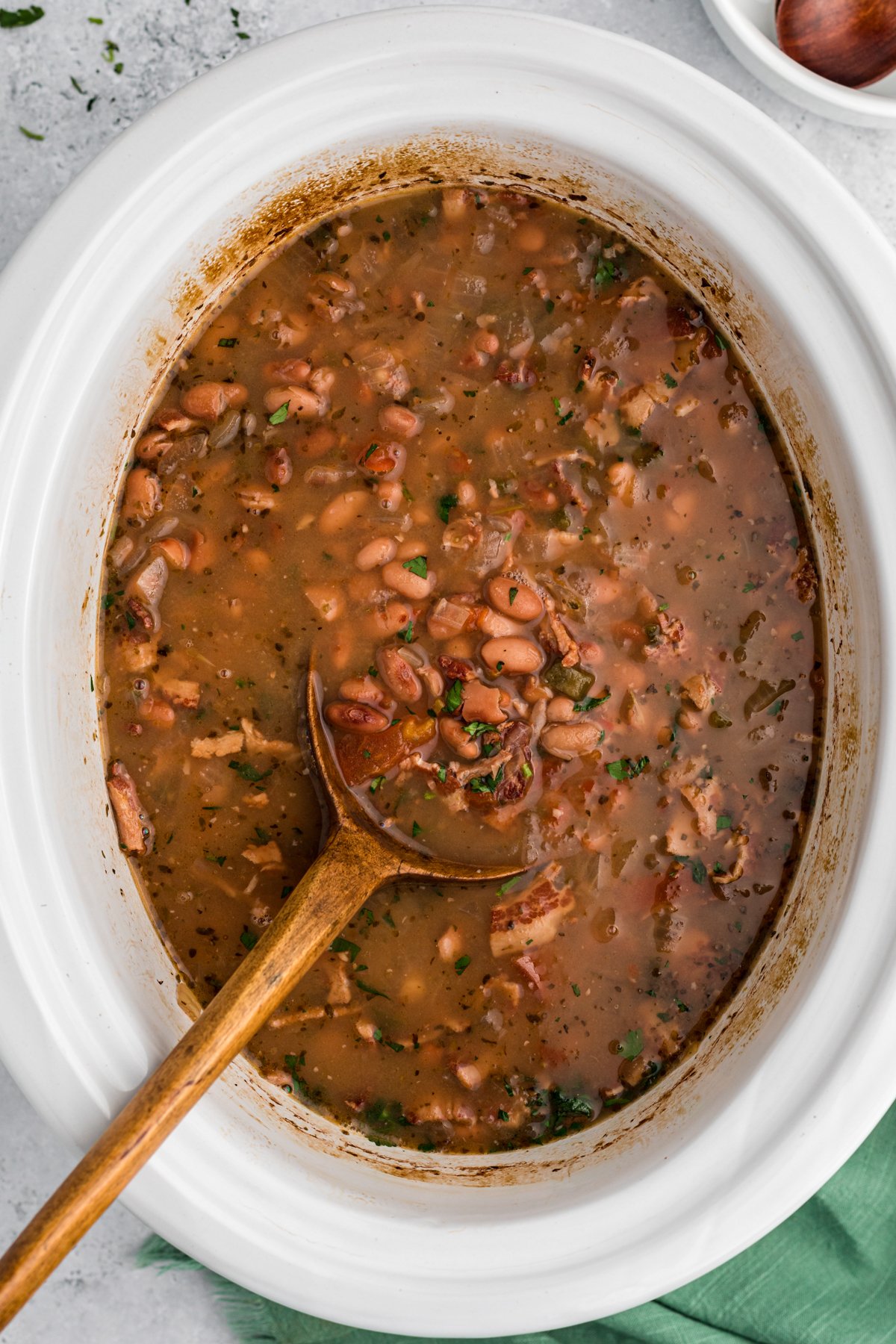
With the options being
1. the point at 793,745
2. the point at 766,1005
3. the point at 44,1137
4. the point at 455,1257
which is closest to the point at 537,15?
the point at 793,745

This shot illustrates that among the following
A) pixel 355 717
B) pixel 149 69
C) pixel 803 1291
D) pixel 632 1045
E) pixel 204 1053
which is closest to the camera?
pixel 204 1053

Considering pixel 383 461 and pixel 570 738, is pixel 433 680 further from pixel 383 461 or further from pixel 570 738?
pixel 383 461

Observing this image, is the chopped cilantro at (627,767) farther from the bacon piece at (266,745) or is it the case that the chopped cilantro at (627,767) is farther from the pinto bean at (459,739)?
the bacon piece at (266,745)

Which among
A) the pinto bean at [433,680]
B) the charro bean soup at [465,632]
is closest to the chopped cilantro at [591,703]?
the charro bean soup at [465,632]

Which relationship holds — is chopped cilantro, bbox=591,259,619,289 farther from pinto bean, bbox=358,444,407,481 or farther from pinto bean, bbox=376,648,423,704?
pinto bean, bbox=376,648,423,704

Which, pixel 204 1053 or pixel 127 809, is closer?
pixel 204 1053

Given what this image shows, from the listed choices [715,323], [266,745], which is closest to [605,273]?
[715,323]

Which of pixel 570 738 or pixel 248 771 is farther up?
pixel 570 738

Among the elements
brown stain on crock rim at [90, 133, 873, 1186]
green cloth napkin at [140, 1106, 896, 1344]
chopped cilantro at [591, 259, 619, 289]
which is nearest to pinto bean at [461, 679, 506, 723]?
brown stain on crock rim at [90, 133, 873, 1186]
